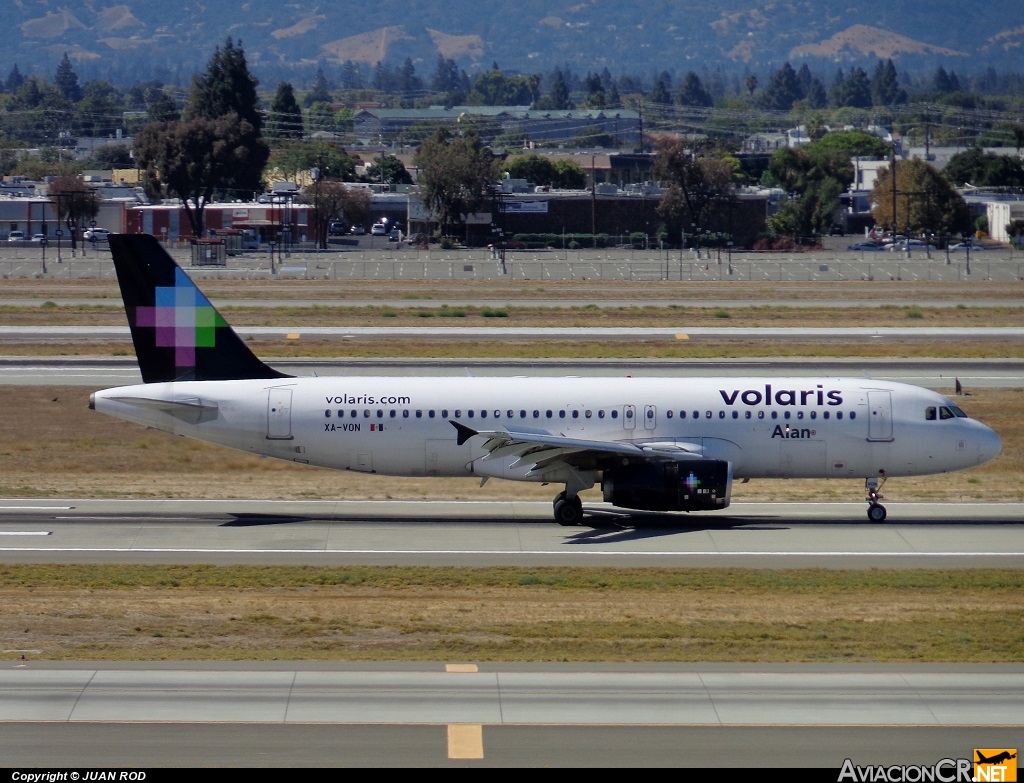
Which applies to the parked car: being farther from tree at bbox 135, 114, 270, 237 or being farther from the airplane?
the airplane

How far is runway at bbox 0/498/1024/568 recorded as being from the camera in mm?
32781

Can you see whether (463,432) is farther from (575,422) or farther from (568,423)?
(575,422)

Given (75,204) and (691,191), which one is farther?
(691,191)

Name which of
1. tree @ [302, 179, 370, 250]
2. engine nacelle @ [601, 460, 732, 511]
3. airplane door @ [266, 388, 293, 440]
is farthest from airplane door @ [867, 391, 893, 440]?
tree @ [302, 179, 370, 250]

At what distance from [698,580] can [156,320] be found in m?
17.3

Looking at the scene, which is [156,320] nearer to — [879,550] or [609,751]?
[879,550]

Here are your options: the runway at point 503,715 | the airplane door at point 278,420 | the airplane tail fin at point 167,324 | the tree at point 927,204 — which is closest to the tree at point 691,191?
the tree at point 927,204

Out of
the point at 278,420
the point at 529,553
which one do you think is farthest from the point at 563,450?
the point at 278,420

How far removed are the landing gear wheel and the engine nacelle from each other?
112 cm

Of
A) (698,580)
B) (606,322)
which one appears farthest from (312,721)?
(606,322)

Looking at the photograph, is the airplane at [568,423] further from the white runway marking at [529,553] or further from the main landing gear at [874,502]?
the white runway marking at [529,553]

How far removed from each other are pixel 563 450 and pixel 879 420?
888 centimetres

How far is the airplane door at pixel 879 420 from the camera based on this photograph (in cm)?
3728

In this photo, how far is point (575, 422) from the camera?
37.4 m
